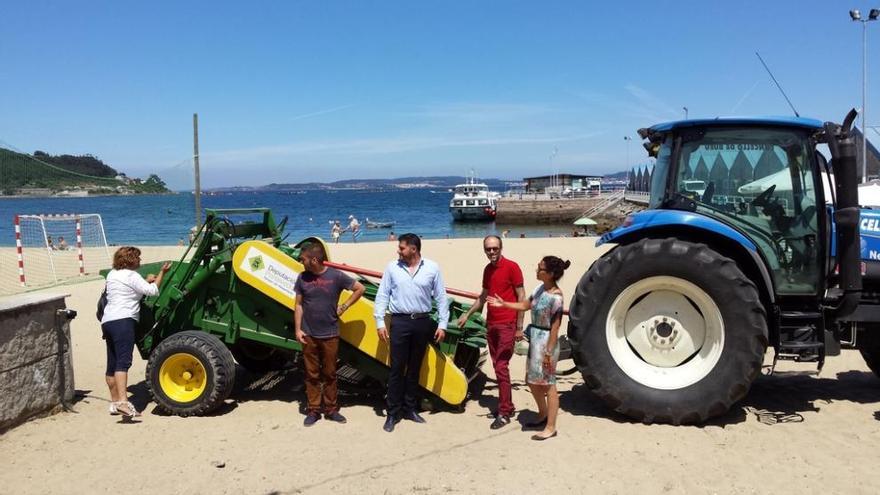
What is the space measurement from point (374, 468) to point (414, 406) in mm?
1023

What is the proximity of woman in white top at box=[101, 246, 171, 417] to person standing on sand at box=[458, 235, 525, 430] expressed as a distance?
289 centimetres

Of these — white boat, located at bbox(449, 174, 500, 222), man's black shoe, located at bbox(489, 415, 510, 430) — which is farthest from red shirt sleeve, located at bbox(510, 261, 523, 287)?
white boat, located at bbox(449, 174, 500, 222)

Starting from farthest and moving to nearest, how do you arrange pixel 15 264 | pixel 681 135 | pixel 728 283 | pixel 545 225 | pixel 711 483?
pixel 545 225
pixel 15 264
pixel 681 135
pixel 728 283
pixel 711 483

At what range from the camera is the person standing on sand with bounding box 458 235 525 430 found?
533 centimetres

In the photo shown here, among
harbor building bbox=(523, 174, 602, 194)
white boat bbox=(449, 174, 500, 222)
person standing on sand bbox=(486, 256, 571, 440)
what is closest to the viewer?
person standing on sand bbox=(486, 256, 571, 440)

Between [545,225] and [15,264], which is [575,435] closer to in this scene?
[15,264]

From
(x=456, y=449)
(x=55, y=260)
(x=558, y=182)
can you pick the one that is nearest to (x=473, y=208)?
(x=558, y=182)

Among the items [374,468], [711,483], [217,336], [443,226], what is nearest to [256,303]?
[217,336]

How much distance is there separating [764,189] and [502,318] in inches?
93.3

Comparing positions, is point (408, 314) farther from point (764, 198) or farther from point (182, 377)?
point (764, 198)

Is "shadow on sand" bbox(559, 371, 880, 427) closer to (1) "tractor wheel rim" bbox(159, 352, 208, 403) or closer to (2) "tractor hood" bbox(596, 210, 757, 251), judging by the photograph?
(2) "tractor hood" bbox(596, 210, 757, 251)

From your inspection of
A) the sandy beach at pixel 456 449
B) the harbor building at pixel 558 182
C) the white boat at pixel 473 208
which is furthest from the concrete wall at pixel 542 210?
the sandy beach at pixel 456 449

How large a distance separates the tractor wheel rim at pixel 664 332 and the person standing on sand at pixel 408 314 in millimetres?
1455

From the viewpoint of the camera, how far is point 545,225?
2265 inches
